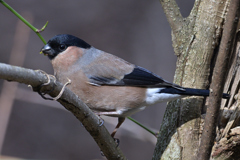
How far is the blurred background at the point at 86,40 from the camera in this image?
7.28 meters

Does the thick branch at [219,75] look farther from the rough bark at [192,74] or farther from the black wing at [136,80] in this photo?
the black wing at [136,80]

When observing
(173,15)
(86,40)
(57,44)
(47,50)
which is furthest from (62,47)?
(86,40)

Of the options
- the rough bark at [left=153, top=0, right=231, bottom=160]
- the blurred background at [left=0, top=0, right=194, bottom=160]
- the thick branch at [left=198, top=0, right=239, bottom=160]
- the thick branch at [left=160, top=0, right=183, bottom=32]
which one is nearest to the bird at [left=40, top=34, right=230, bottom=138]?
the rough bark at [left=153, top=0, right=231, bottom=160]

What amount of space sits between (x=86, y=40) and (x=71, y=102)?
18.5ft

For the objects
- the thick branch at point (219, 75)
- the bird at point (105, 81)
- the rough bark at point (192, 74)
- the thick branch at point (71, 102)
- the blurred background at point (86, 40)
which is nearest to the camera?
the thick branch at point (71, 102)

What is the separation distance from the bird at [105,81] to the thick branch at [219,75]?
884mm

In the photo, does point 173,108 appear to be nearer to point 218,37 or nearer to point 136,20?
point 218,37

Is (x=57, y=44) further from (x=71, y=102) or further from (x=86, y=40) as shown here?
(x=86, y=40)

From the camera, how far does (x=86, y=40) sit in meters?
7.64

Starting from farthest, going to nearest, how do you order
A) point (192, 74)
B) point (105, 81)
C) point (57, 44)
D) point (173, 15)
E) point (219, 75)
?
point (57, 44)
point (105, 81)
point (173, 15)
point (192, 74)
point (219, 75)

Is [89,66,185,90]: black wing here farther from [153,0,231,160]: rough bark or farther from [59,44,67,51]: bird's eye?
[59,44,67,51]: bird's eye

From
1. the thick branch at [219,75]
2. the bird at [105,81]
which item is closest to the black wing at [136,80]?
the bird at [105,81]

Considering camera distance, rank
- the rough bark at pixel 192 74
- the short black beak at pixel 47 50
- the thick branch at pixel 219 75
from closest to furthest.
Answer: the thick branch at pixel 219 75 < the rough bark at pixel 192 74 < the short black beak at pixel 47 50

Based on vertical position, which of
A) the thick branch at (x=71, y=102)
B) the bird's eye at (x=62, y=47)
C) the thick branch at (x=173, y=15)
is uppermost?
the thick branch at (x=173, y=15)
